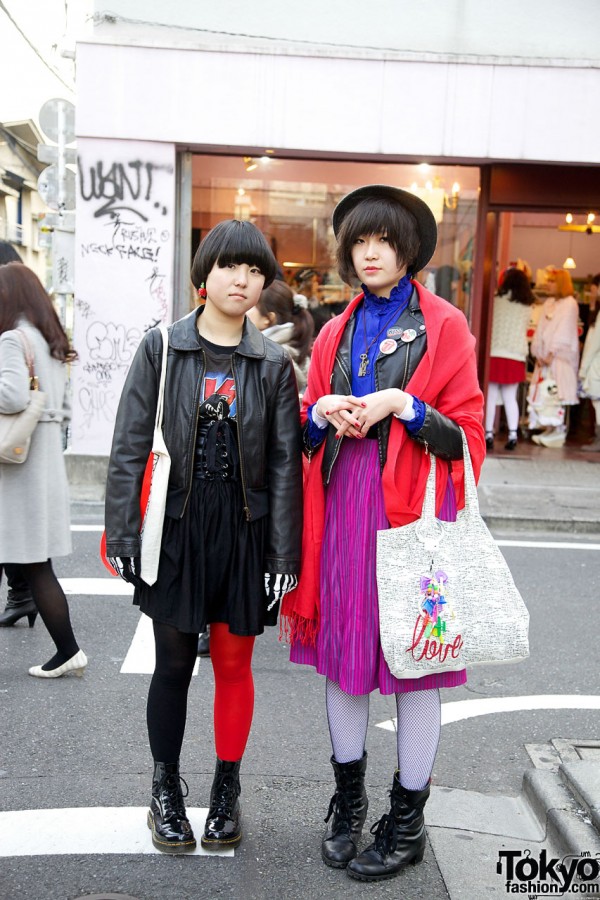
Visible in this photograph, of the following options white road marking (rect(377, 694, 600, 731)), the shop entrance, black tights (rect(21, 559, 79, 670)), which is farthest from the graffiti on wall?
white road marking (rect(377, 694, 600, 731))

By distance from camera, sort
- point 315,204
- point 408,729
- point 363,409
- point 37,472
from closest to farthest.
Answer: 1. point 363,409
2. point 408,729
3. point 37,472
4. point 315,204

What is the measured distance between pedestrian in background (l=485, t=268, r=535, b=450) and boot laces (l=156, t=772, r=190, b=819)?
821 centimetres

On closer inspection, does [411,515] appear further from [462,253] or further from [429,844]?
[462,253]

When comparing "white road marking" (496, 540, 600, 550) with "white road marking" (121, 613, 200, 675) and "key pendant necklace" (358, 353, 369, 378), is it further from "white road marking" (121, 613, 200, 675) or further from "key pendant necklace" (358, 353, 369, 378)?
"key pendant necklace" (358, 353, 369, 378)

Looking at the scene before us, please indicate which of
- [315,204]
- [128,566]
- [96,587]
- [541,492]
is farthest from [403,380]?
[315,204]

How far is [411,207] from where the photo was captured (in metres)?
2.78

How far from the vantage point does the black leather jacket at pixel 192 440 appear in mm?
2701

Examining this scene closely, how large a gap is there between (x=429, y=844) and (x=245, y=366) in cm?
161

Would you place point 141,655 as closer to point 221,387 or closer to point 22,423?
point 22,423

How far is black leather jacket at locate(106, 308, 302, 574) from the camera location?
106 inches

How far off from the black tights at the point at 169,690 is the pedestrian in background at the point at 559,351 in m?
8.93

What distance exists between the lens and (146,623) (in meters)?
5.07

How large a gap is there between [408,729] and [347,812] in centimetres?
35

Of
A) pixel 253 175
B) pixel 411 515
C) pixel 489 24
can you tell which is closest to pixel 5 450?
pixel 411 515
